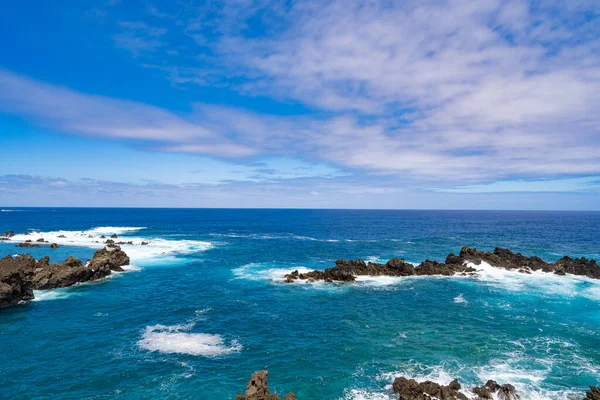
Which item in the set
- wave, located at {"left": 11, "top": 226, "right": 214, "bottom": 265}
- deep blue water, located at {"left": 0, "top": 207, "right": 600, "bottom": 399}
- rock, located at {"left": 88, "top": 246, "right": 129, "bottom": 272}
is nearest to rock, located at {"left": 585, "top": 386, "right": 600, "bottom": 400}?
deep blue water, located at {"left": 0, "top": 207, "right": 600, "bottom": 399}

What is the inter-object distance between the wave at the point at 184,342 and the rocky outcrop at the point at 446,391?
15.1 m

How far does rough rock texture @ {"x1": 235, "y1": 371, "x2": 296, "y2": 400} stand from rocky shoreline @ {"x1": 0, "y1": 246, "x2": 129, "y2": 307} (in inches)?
1531

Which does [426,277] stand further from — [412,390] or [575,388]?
[412,390]

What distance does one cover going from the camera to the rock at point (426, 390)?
22375 mm

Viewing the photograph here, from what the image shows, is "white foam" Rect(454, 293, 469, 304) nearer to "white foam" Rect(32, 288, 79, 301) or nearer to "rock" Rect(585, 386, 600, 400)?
"rock" Rect(585, 386, 600, 400)

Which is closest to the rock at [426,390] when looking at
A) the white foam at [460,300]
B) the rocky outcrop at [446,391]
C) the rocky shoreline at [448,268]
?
the rocky outcrop at [446,391]

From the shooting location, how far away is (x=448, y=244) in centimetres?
10119

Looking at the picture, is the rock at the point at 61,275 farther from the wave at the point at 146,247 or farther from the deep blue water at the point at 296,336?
the wave at the point at 146,247

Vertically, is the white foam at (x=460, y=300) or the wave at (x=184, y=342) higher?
the white foam at (x=460, y=300)

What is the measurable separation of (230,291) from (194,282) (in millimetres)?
8510

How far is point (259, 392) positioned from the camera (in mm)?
20312

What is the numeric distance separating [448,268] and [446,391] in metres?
44.8

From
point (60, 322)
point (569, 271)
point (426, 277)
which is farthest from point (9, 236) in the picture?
point (569, 271)

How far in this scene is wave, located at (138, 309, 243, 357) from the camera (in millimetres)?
30156
